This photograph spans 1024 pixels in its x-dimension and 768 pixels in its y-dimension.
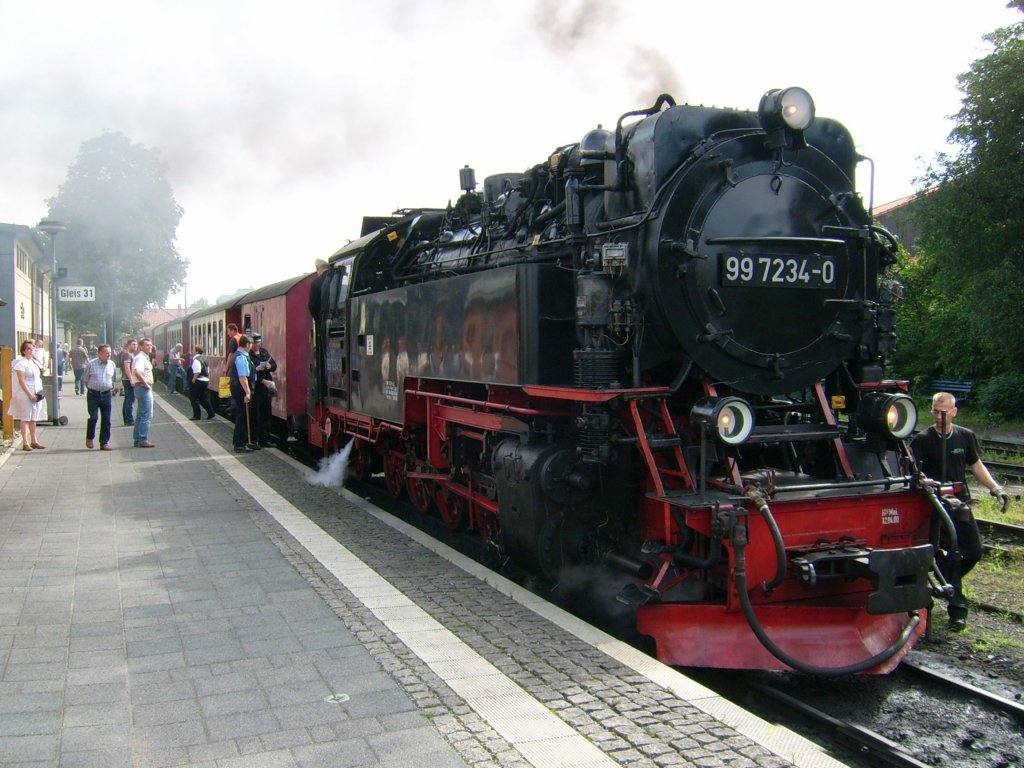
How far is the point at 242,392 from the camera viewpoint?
12086mm

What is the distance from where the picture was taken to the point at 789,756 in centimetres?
324

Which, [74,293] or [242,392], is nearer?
[242,392]

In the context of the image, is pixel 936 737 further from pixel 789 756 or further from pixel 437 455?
pixel 437 455

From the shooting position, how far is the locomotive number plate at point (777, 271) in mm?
5109

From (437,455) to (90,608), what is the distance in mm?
3143

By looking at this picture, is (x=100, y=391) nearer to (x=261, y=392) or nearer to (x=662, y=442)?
(x=261, y=392)

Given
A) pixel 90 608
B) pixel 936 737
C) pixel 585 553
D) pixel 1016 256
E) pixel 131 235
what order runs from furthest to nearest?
pixel 131 235 < pixel 1016 256 < pixel 585 553 < pixel 90 608 < pixel 936 737

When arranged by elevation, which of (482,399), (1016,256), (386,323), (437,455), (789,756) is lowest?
(789,756)

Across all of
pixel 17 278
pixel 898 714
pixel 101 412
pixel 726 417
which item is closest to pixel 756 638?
pixel 898 714

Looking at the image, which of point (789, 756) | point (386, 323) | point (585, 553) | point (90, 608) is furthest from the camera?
point (386, 323)

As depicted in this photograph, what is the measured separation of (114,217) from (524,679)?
2185cm

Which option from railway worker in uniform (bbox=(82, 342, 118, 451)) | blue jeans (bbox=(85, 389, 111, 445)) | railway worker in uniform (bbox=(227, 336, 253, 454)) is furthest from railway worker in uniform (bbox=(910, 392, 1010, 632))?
blue jeans (bbox=(85, 389, 111, 445))

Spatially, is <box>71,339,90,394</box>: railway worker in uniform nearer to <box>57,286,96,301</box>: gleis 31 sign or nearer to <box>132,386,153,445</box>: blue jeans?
<box>57,286,96,301</box>: gleis 31 sign

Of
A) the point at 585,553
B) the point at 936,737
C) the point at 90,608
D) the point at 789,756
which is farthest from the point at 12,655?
the point at 936,737
